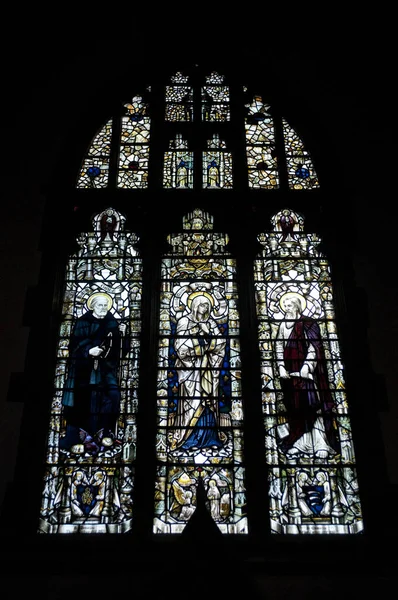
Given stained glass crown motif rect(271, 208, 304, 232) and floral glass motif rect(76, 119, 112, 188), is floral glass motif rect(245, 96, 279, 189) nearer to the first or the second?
stained glass crown motif rect(271, 208, 304, 232)

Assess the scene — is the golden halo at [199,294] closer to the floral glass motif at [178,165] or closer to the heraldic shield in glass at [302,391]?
the heraldic shield in glass at [302,391]

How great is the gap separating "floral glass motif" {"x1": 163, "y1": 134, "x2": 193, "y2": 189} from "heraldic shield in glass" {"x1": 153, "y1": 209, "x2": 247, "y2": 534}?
42 centimetres

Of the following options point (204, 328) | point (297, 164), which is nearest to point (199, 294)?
point (204, 328)

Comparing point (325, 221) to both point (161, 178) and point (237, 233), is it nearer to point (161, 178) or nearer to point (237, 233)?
point (237, 233)

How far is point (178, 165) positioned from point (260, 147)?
919 mm

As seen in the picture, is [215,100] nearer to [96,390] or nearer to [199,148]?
[199,148]

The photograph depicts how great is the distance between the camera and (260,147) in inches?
298

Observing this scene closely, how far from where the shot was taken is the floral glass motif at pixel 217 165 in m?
7.26

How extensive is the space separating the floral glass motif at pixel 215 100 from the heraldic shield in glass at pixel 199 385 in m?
1.39

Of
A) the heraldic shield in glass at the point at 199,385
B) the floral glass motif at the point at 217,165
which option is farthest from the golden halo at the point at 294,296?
the floral glass motif at the point at 217,165

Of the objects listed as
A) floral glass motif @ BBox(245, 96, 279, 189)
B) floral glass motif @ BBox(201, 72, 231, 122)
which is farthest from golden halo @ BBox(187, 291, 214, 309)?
floral glass motif @ BBox(201, 72, 231, 122)

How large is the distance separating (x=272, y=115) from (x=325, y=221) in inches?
62.0

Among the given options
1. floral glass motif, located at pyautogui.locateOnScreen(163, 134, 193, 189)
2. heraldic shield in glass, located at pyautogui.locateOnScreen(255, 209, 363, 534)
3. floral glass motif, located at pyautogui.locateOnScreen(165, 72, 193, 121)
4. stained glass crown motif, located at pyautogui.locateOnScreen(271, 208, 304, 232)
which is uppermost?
floral glass motif, located at pyautogui.locateOnScreen(165, 72, 193, 121)

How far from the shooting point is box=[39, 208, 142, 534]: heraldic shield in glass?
5.53 meters
